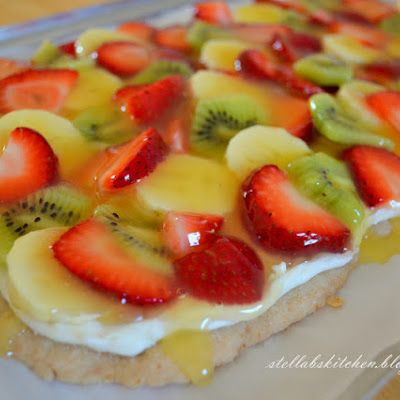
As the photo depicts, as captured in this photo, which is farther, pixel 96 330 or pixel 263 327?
pixel 263 327

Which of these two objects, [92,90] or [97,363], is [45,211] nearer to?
[97,363]

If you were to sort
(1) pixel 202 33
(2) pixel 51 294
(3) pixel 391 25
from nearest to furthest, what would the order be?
1. (2) pixel 51 294
2. (1) pixel 202 33
3. (3) pixel 391 25

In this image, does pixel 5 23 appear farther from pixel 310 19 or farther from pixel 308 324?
pixel 308 324

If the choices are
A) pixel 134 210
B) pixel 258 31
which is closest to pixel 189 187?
pixel 134 210

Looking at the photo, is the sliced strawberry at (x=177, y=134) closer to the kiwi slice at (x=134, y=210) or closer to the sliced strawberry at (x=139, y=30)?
the kiwi slice at (x=134, y=210)

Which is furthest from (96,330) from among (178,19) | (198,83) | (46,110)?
(178,19)

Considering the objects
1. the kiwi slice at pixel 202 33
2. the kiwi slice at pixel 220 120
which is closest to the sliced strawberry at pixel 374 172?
the kiwi slice at pixel 220 120

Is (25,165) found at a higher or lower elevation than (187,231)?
higher
